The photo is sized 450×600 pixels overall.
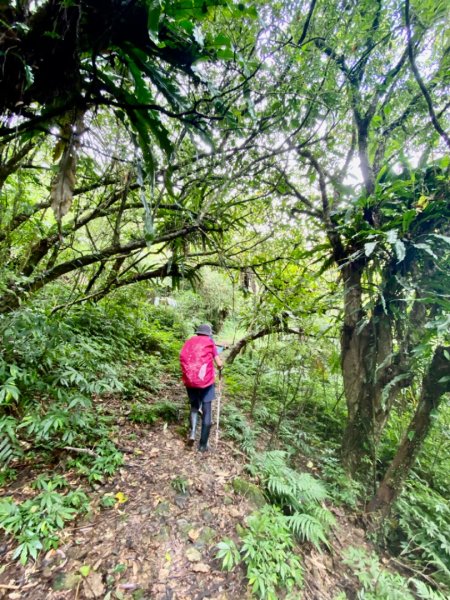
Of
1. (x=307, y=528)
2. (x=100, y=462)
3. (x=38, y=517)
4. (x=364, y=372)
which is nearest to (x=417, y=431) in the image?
(x=364, y=372)

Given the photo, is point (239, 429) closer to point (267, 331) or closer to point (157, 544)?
point (267, 331)

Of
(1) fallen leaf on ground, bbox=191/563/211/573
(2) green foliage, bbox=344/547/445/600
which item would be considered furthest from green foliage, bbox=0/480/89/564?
(2) green foliage, bbox=344/547/445/600

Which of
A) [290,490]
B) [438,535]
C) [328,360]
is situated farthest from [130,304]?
[438,535]

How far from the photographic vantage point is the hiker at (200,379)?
3.66 m

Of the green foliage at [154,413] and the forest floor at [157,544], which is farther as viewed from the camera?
the green foliage at [154,413]

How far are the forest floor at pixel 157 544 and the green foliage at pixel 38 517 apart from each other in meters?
0.08

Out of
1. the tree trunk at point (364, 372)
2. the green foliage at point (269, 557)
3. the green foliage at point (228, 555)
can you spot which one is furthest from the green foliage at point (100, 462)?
the tree trunk at point (364, 372)

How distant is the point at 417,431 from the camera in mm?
3076

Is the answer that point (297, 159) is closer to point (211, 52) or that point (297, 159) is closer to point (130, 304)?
point (211, 52)

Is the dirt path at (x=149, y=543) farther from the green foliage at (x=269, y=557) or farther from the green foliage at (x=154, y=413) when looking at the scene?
the green foliage at (x=154, y=413)

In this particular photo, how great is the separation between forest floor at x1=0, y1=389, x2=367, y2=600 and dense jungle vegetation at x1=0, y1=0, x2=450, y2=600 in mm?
112

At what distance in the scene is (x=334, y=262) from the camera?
429 cm

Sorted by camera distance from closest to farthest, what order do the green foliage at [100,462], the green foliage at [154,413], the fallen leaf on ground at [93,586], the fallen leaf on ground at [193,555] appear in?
the fallen leaf on ground at [93,586] < the fallen leaf on ground at [193,555] < the green foliage at [100,462] < the green foliage at [154,413]

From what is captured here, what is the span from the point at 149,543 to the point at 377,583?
2.09m
